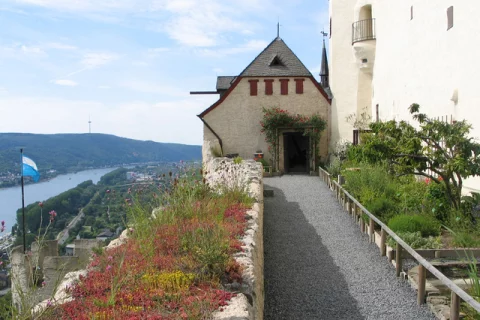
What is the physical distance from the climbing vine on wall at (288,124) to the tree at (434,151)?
11998 mm

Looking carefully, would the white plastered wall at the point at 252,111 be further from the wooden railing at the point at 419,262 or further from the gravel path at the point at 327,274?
the gravel path at the point at 327,274

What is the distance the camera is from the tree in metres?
7.89

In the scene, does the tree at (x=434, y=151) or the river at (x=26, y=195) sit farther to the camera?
the river at (x=26, y=195)

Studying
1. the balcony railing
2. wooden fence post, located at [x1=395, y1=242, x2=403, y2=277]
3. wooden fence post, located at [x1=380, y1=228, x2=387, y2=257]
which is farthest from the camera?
the balcony railing

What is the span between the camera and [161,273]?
3.95m

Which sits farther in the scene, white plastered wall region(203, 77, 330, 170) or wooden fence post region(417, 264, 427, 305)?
white plastered wall region(203, 77, 330, 170)

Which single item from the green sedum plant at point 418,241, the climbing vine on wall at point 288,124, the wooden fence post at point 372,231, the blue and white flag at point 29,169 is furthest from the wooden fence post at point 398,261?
the climbing vine on wall at point 288,124

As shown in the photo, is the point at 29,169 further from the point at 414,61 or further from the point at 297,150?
the point at 297,150

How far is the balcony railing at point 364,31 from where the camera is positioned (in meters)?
18.9

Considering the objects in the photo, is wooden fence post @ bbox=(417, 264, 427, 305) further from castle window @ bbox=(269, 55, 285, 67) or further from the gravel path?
castle window @ bbox=(269, 55, 285, 67)

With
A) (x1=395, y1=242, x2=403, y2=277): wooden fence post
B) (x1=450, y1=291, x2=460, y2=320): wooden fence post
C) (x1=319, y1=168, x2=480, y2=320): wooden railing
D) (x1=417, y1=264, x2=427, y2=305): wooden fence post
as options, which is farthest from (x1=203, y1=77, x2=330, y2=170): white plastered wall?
(x1=450, y1=291, x2=460, y2=320): wooden fence post

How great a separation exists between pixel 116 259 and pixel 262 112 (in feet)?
59.7

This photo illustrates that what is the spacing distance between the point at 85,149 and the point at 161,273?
9298 cm

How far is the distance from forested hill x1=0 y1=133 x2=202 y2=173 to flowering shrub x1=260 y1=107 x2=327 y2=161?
41.5 m
